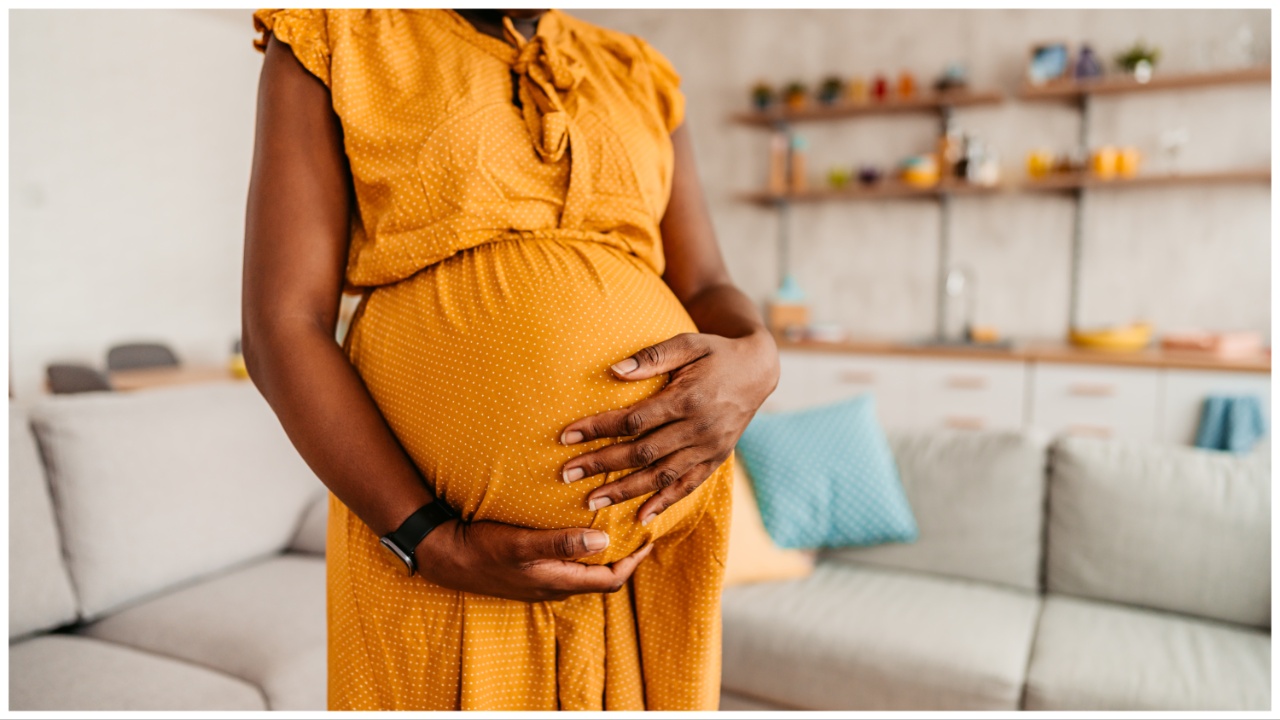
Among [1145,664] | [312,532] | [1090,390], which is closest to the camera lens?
[1145,664]

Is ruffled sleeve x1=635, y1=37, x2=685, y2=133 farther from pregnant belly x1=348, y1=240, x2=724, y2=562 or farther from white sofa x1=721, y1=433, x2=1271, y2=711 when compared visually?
white sofa x1=721, y1=433, x2=1271, y2=711

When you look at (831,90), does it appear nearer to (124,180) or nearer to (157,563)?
(157,563)

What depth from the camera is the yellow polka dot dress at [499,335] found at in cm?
66

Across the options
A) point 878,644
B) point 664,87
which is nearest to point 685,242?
point 664,87

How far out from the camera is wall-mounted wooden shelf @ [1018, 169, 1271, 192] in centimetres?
329

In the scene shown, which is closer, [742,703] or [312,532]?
[742,703]

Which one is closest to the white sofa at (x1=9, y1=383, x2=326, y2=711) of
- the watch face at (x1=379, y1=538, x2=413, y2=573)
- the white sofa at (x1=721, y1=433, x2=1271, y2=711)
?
the white sofa at (x1=721, y1=433, x2=1271, y2=711)

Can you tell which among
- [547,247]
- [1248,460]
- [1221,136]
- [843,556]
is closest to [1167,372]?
[1221,136]

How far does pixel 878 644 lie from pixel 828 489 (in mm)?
410

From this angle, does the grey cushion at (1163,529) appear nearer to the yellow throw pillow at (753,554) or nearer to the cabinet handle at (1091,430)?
the yellow throw pillow at (753,554)

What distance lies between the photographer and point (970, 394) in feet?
11.1

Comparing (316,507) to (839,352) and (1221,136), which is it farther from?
(1221,136)

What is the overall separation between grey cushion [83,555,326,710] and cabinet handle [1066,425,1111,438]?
2705 mm

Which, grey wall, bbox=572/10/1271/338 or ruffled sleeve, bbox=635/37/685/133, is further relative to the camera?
grey wall, bbox=572/10/1271/338
